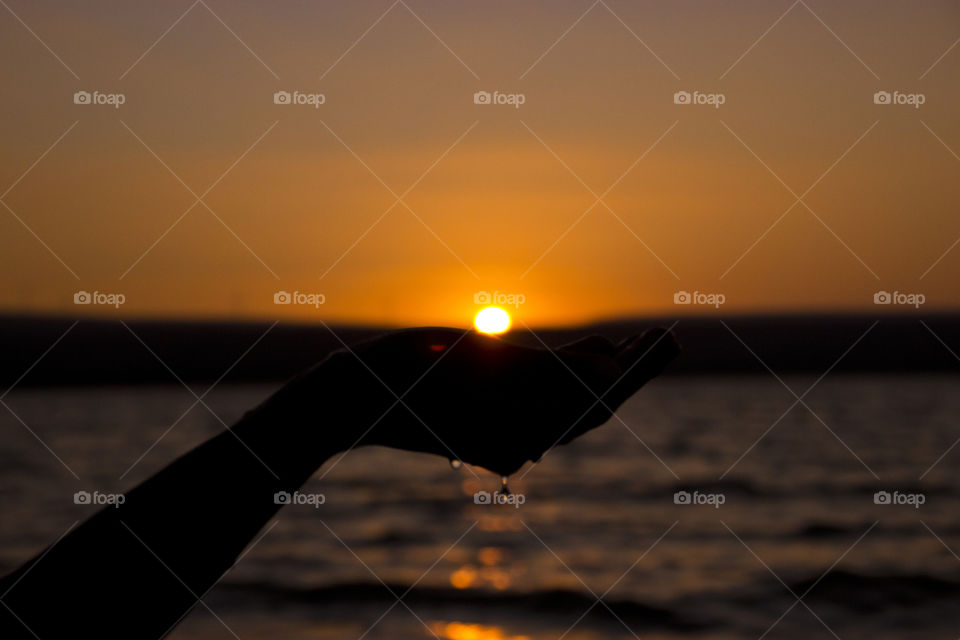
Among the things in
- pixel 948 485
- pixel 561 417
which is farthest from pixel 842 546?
pixel 561 417

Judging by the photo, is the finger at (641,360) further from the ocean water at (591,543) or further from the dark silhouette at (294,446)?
the ocean water at (591,543)

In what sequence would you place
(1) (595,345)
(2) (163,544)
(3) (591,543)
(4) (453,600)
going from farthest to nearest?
(3) (591,543) → (4) (453,600) → (1) (595,345) → (2) (163,544)

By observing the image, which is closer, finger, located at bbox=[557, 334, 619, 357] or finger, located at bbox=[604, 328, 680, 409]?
finger, located at bbox=[604, 328, 680, 409]

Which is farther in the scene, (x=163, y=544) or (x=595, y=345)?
(x=595, y=345)

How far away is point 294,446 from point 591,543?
18766 millimetres

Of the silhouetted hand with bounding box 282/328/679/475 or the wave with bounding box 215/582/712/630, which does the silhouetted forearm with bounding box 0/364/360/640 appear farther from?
the wave with bounding box 215/582/712/630

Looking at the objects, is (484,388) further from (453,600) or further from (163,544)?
(453,600)

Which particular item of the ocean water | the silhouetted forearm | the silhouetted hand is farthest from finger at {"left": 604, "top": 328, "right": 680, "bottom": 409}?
the ocean water

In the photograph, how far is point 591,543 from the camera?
19906 millimetres

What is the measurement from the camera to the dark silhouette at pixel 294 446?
164cm

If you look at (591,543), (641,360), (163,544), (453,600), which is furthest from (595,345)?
(591,543)

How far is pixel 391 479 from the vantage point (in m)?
29.4

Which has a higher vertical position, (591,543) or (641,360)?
(591,543)

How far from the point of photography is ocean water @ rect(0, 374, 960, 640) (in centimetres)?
1466
